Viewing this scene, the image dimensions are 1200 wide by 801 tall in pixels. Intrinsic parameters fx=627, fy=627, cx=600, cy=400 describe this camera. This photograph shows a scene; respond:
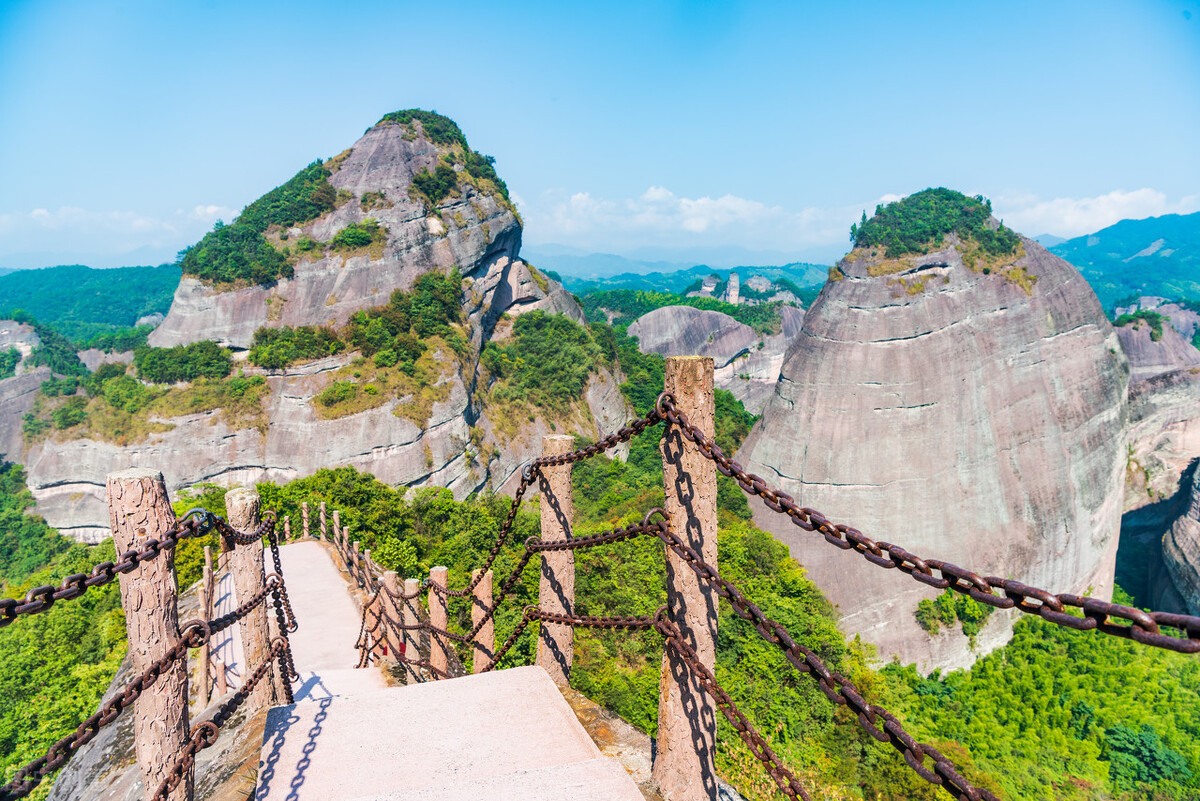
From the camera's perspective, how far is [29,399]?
52.0 meters

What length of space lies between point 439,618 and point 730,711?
16.4 ft

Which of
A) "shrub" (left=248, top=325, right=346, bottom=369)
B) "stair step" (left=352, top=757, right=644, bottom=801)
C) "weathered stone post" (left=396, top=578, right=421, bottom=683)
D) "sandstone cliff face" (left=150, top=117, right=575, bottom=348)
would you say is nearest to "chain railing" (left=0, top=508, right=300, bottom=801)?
"stair step" (left=352, top=757, right=644, bottom=801)

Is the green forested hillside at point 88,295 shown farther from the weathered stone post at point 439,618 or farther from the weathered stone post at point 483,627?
the weathered stone post at point 483,627

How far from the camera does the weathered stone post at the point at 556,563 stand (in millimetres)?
4688

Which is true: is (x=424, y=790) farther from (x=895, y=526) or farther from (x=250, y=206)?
(x=250, y=206)

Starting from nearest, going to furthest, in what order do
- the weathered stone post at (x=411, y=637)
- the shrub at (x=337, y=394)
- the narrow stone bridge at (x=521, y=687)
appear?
the narrow stone bridge at (x=521, y=687), the weathered stone post at (x=411, y=637), the shrub at (x=337, y=394)

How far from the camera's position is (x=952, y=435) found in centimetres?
3359

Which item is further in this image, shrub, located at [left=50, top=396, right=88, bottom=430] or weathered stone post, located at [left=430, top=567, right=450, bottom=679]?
shrub, located at [left=50, top=396, right=88, bottom=430]

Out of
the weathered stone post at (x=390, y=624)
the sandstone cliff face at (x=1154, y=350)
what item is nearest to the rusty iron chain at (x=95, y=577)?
the weathered stone post at (x=390, y=624)

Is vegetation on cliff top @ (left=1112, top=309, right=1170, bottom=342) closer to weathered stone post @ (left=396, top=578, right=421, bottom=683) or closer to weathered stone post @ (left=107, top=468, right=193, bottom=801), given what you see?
weathered stone post @ (left=396, top=578, right=421, bottom=683)

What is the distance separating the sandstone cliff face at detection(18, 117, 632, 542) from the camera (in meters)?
34.4

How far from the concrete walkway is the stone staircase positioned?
3805 millimetres

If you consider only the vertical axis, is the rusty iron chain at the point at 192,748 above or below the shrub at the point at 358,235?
below

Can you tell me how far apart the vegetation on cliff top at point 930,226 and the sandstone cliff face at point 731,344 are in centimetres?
3635
